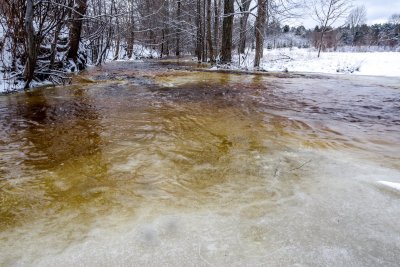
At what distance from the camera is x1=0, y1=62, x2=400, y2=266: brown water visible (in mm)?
1774

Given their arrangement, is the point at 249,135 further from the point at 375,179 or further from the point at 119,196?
the point at 119,196

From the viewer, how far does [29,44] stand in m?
6.99

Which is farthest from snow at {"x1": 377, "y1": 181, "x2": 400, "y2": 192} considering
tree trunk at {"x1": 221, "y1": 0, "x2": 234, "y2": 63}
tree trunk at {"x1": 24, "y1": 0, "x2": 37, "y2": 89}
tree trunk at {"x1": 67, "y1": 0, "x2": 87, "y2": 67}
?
tree trunk at {"x1": 221, "y1": 0, "x2": 234, "y2": 63}

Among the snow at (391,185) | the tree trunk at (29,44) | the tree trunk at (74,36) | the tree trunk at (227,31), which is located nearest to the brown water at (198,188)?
the snow at (391,185)

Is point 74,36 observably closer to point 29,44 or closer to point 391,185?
point 29,44

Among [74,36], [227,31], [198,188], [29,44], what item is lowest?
[198,188]

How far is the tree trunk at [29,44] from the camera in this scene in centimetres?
652

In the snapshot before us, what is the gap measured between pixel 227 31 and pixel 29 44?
9.54 metres

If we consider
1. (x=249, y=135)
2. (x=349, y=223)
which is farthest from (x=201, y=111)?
(x=349, y=223)

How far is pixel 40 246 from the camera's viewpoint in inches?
71.3

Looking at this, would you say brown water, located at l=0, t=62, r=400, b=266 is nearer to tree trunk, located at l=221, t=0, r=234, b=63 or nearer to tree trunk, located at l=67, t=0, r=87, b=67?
tree trunk, located at l=67, t=0, r=87, b=67

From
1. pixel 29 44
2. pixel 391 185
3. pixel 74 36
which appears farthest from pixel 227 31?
pixel 391 185

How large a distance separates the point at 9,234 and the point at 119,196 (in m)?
0.75

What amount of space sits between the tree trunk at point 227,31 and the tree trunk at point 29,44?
8866 mm
